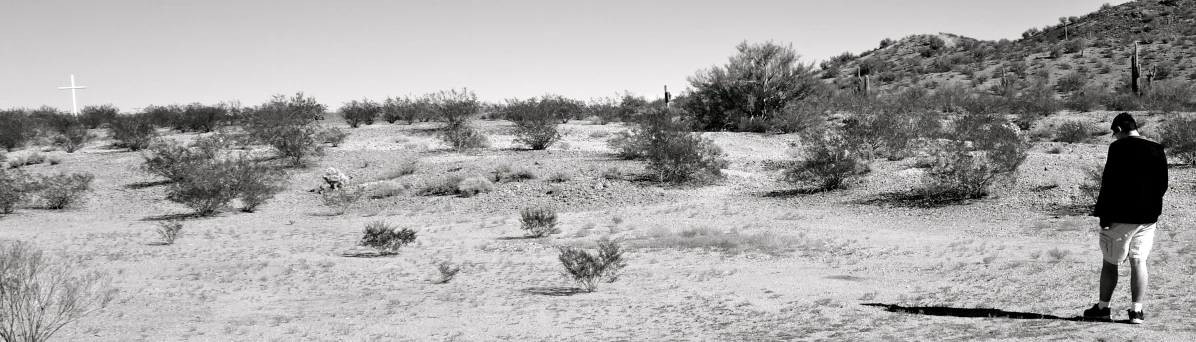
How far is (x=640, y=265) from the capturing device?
12.4 m

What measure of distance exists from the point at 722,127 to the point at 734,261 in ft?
74.2

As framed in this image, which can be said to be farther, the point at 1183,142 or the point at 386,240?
the point at 1183,142

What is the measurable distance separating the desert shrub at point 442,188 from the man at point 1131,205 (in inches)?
677

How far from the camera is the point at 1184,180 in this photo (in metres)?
17.1

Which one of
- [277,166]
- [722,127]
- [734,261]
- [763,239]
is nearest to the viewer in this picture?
[734,261]

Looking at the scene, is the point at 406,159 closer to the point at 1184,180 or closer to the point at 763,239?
the point at 763,239

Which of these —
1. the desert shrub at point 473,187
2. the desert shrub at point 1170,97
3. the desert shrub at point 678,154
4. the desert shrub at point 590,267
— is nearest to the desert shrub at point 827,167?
the desert shrub at point 678,154

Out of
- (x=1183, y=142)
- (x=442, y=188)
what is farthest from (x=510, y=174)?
(x=1183, y=142)

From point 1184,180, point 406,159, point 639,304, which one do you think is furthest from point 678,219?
point 406,159

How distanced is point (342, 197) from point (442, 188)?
2505mm

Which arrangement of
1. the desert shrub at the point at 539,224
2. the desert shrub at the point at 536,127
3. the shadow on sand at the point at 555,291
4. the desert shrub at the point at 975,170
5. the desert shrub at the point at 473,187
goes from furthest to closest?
the desert shrub at the point at 536,127 → the desert shrub at the point at 473,187 → the desert shrub at the point at 975,170 → the desert shrub at the point at 539,224 → the shadow on sand at the point at 555,291

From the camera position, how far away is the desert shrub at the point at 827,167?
20172 mm

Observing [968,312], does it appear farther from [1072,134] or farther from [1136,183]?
[1072,134]

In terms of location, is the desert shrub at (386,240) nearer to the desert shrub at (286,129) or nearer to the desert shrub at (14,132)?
the desert shrub at (286,129)
